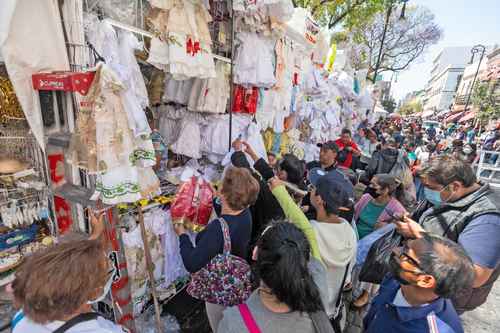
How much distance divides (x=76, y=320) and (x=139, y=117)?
1264 millimetres

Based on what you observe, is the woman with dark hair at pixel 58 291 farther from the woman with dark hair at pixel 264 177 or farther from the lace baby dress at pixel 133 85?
the woman with dark hair at pixel 264 177

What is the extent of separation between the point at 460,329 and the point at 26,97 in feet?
9.87

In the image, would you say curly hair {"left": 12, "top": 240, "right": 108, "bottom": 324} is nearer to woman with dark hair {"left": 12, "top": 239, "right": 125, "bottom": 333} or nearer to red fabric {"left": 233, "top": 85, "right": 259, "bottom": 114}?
woman with dark hair {"left": 12, "top": 239, "right": 125, "bottom": 333}

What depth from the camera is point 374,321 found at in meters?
1.69

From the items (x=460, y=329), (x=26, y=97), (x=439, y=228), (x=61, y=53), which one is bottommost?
(x=460, y=329)

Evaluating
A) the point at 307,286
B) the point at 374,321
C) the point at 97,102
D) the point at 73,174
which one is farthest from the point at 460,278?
the point at 73,174

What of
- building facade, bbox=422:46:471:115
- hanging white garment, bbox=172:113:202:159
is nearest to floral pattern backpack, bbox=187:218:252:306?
hanging white garment, bbox=172:113:202:159

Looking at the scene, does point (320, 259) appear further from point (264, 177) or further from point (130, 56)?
point (130, 56)

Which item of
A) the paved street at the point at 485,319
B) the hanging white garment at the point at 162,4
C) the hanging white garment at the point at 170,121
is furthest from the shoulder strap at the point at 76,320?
the paved street at the point at 485,319

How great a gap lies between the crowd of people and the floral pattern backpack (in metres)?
0.02

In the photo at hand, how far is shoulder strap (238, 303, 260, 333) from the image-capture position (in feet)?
3.91

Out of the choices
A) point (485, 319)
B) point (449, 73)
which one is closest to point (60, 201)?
point (485, 319)

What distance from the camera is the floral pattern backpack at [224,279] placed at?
71.3 inches

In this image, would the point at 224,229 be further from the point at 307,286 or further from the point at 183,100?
the point at 183,100
